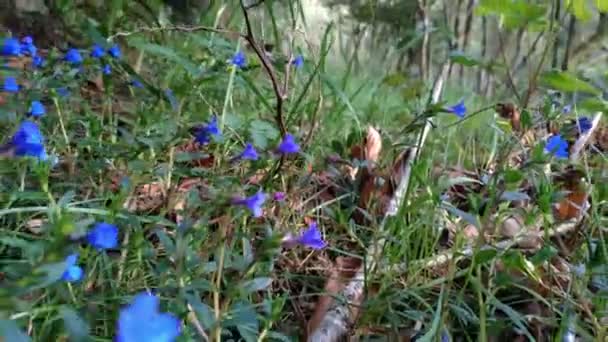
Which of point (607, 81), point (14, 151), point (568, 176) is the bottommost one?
point (568, 176)

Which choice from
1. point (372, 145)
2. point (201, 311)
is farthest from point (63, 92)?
point (201, 311)

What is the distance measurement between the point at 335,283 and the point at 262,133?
1.52 ft

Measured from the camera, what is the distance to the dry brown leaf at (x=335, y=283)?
1.04 meters

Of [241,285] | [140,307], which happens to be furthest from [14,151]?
[140,307]

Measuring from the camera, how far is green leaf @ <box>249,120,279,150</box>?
56.8 inches

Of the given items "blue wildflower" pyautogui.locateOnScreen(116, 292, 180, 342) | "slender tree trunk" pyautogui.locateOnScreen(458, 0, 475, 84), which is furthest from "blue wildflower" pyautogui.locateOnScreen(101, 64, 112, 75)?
"slender tree trunk" pyautogui.locateOnScreen(458, 0, 475, 84)

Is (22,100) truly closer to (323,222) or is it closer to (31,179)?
(31,179)

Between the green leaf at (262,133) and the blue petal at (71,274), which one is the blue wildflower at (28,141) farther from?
the green leaf at (262,133)

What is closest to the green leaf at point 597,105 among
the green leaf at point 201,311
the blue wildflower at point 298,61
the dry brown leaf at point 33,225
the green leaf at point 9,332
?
the blue wildflower at point 298,61

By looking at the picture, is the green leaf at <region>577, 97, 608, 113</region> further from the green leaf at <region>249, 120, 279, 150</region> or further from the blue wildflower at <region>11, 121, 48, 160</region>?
the blue wildflower at <region>11, 121, 48, 160</region>

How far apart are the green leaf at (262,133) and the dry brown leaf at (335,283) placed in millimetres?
328

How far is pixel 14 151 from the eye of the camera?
31.3 inches

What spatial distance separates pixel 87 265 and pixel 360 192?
0.71 metres

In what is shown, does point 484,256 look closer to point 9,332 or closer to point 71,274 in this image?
point 71,274
